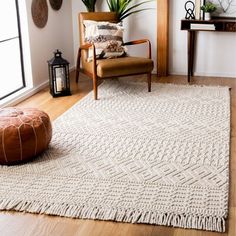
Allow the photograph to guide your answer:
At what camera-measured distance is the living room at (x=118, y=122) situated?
218cm

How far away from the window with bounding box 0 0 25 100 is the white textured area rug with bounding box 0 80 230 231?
0.93m

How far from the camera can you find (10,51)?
441 cm

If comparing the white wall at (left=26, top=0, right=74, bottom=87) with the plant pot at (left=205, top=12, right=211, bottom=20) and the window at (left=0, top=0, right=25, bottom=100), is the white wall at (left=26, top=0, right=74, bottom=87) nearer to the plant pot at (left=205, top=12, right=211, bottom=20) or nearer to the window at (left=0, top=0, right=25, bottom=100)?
the window at (left=0, top=0, right=25, bottom=100)

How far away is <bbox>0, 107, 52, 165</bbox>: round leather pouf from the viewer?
2.60m

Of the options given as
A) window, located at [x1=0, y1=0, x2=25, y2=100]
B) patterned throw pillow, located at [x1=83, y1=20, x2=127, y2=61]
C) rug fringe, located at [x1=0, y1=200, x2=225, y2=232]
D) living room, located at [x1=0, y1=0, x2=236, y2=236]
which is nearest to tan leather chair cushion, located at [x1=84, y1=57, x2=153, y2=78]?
living room, located at [x1=0, y1=0, x2=236, y2=236]

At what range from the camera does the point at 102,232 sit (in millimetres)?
2031

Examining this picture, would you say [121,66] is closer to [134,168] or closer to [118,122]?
[118,122]

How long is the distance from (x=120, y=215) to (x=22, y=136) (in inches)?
35.6

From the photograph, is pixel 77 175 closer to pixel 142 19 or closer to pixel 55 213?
pixel 55 213

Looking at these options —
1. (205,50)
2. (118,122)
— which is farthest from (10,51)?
(205,50)

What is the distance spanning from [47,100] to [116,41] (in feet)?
3.38

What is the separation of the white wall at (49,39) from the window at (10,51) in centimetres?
14

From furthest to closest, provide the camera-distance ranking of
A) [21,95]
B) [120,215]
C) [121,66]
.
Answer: [21,95] < [121,66] < [120,215]

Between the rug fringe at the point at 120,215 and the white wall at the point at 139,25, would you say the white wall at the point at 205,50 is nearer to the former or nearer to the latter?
the white wall at the point at 139,25
